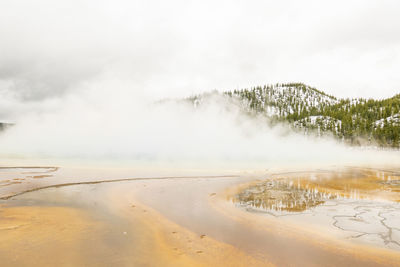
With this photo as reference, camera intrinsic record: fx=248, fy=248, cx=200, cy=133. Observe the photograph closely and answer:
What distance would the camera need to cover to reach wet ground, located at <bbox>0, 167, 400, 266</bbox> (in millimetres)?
6254

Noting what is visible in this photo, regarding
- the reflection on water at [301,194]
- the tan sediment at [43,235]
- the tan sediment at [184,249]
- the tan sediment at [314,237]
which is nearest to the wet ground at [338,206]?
the reflection on water at [301,194]

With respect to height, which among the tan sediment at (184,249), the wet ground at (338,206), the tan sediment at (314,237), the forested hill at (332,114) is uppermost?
the forested hill at (332,114)

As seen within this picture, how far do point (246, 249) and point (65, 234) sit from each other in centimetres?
547

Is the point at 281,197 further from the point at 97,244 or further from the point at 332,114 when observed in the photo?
the point at 332,114

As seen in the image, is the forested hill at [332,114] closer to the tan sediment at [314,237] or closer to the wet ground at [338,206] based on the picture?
the wet ground at [338,206]

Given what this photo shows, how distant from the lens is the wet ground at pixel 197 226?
625 cm

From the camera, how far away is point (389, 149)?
268 feet

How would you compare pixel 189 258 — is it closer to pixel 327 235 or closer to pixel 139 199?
pixel 327 235

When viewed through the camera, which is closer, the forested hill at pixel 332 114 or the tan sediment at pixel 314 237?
the tan sediment at pixel 314 237

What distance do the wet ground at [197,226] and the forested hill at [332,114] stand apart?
9551 cm

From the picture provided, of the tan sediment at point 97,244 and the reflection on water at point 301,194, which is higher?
the reflection on water at point 301,194

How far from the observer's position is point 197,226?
28.0ft

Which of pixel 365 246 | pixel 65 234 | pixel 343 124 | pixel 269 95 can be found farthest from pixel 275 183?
pixel 269 95

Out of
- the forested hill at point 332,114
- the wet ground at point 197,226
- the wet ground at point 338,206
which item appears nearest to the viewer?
the wet ground at point 197,226
